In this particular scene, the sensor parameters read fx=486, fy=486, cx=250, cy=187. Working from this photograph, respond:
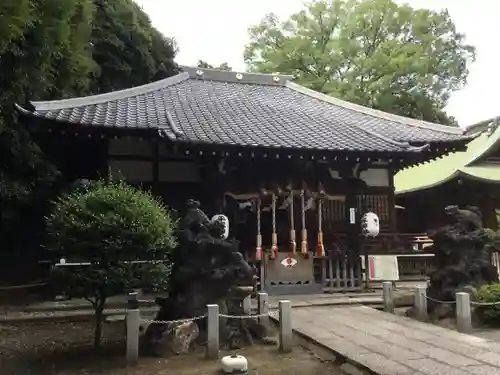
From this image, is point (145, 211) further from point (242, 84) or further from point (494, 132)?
point (494, 132)

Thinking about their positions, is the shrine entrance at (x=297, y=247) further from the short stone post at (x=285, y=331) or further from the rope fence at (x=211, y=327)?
the short stone post at (x=285, y=331)

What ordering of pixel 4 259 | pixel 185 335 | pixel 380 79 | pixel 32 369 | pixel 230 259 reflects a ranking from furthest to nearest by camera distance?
pixel 380 79, pixel 4 259, pixel 230 259, pixel 185 335, pixel 32 369

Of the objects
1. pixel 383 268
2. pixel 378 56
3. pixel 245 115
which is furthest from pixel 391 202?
pixel 378 56

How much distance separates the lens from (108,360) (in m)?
6.61

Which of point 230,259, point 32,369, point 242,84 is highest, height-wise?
point 242,84

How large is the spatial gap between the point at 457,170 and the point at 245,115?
8.24m

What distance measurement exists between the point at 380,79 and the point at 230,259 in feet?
81.0

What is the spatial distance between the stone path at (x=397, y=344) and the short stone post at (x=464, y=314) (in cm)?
29

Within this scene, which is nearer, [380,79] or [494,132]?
[494,132]

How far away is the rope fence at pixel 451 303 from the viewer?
26.1 ft

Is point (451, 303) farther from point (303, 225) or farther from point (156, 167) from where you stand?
point (156, 167)

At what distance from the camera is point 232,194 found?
1252cm

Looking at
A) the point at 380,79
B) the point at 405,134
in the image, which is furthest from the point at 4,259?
the point at 380,79

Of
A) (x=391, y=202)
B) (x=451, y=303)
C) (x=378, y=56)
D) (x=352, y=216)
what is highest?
(x=378, y=56)
